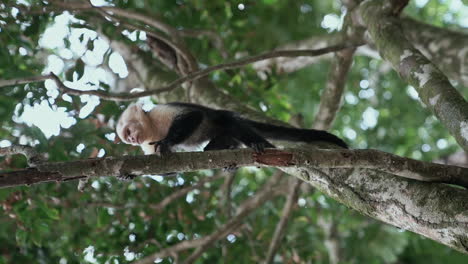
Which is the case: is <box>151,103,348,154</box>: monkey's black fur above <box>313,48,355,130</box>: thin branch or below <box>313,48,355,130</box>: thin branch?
below

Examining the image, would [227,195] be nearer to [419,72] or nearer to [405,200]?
[419,72]

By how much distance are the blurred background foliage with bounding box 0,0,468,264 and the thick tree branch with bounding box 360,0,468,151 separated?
1.88 metres

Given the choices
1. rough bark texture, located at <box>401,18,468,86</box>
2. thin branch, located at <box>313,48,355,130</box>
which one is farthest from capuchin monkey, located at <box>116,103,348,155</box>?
rough bark texture, located at <box>401,18,468,86</box>

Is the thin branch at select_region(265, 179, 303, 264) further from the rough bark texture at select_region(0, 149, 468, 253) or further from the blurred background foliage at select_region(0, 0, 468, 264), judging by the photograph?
the rough bark texture at select_region(0, 149, 468, 253)

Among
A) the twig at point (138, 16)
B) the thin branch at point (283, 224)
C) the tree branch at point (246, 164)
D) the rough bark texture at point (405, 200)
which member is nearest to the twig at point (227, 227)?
the thin branch at point (283, 224)

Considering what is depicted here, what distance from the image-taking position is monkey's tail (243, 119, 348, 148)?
3756 millimetres

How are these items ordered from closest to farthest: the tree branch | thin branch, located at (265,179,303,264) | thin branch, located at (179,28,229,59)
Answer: the tree branch < thin branch, located at (265,179,303,264) < thin branch, located at (179,28,229,59)

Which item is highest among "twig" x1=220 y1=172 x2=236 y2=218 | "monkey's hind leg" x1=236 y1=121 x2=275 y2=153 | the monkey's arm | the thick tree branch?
the thick tree branch

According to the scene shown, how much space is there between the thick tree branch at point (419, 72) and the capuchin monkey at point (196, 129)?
0.74 m

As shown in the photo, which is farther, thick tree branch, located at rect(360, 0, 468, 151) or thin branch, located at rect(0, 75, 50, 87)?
thin branch, located at rect(0, 75, 50, 87)

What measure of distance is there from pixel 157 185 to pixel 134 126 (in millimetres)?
1027

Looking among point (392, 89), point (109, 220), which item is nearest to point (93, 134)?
point (109, 220)

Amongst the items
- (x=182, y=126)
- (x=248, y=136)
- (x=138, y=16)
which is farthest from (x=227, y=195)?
(x=138, y=16)

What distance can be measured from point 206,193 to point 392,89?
591 cm
